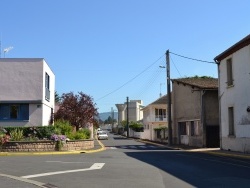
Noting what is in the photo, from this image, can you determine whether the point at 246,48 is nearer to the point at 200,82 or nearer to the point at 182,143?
the point at 200,82

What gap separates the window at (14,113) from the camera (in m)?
33.4

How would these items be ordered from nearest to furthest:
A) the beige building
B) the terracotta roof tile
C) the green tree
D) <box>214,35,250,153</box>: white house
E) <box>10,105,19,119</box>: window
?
<box>214,35,250,153</box>: white house → <box>10,105,19,119</box>: window → the beige building → the terracotta roof tile → the green tree

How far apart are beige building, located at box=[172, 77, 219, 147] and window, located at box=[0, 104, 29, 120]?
1541 cm

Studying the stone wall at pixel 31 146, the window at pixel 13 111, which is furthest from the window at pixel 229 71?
the window at pixel 13 111

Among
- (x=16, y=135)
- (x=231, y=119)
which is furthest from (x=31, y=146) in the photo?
(x=231, y=119)

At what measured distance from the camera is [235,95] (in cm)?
3081

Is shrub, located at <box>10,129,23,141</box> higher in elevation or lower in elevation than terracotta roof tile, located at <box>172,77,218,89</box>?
lower

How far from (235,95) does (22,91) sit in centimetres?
1542

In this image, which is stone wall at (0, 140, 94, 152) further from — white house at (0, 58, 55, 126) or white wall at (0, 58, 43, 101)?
white wall at (0, 58, 43, 101)

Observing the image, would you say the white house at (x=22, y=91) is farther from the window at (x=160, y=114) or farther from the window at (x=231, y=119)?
the window at (x=160, y=114)

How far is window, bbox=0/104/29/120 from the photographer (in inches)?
1316

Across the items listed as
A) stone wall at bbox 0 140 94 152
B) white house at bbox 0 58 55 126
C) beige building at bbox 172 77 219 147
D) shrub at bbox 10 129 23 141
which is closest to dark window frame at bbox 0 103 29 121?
white house at bbox 0 58 55 126

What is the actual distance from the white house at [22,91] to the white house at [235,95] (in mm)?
13514

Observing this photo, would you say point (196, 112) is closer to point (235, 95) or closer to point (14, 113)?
point (235, 95)
